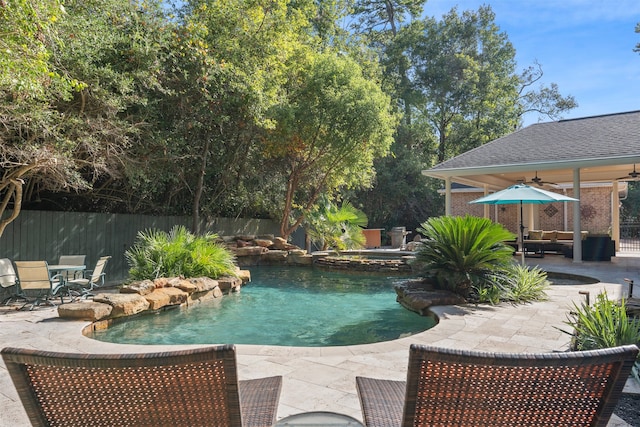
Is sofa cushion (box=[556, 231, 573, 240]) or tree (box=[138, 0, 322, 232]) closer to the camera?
tree (box=[138, 0, 322, 232])

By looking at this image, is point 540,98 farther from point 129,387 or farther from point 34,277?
point 129,387

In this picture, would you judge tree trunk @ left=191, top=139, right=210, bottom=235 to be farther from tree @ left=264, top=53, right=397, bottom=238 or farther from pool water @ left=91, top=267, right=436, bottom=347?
pool water @ left=91, top=267, right=436, bottom=347

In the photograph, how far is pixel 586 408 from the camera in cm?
138

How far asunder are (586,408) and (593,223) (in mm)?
20530

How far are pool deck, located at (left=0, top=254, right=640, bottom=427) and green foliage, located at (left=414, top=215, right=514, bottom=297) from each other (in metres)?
0.58

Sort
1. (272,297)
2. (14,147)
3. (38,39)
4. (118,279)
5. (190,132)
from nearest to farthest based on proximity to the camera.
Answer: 1. (38,39)
2. (14,147)
3. (272,297)
4. (118,279)
5. (190,132)

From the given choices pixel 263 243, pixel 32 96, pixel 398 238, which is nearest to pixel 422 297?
pixel 32 96

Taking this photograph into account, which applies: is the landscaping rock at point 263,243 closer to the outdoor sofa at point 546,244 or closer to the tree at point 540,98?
the outdoor sofa at point 546,244

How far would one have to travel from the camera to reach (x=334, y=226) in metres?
15.4

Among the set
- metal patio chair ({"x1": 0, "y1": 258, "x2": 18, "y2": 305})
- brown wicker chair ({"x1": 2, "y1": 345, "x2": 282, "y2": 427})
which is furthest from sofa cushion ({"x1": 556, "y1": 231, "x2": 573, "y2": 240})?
brown wicker chair ({"x1": 2, "y1": 345, "x2": 282, "y2": 427})

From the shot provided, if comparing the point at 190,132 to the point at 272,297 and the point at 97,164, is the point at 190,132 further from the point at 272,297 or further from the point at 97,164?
the point at 272,297

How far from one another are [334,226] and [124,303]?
10.0 m

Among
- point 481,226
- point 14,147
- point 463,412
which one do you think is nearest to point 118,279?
point 14,147

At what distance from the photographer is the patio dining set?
609cm
